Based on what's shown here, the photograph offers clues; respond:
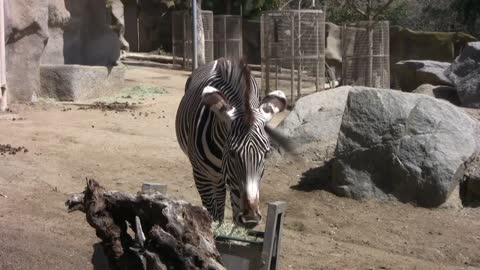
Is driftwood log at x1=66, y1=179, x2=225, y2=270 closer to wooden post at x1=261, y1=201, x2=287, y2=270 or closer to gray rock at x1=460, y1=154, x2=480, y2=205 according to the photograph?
wooden post at x1=261, y1=201, x2=287, y2=270

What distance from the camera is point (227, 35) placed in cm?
2656

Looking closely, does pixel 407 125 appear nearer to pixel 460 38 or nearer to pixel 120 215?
pixel 120 215

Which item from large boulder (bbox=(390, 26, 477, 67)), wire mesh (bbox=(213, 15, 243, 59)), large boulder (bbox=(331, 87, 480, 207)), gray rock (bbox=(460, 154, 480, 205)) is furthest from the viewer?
wire mesh (bbox=(213, 15, 243, 59))

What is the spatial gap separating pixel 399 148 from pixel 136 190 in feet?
9.96

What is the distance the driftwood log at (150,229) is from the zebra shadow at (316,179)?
16.3ft

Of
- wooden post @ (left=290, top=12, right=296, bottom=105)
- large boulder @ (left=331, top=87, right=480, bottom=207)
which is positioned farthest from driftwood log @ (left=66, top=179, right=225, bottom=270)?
wooden post @ (left=290, top=12, right=296, bottom=105)

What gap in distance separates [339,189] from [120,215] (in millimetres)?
4823

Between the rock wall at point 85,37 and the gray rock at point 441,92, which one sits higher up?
the rock wall at point 85,37

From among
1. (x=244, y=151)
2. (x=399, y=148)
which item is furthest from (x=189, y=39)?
(x=244, y=151)

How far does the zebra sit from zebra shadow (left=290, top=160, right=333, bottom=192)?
9.37ft

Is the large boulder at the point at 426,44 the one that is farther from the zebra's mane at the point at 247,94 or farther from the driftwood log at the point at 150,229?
the driftwood log at the point at 150,229

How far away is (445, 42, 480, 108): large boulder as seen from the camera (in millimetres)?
13961

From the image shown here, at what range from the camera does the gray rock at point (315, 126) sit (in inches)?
396

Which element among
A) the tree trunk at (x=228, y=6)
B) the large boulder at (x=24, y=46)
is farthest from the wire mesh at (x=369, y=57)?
the tree trunk at (x=228, y=6)
